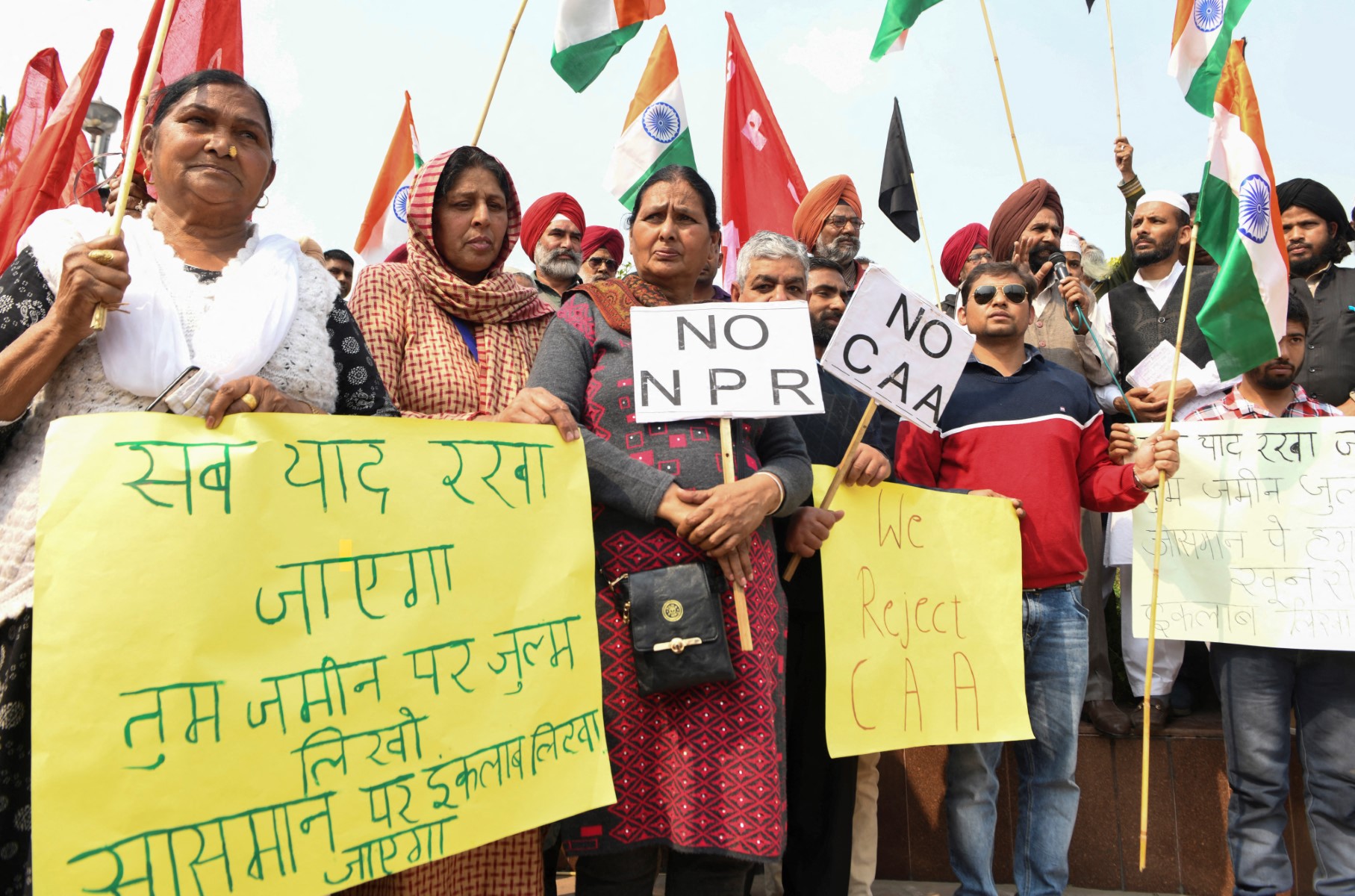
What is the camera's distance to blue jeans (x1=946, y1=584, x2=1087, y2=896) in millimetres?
3436

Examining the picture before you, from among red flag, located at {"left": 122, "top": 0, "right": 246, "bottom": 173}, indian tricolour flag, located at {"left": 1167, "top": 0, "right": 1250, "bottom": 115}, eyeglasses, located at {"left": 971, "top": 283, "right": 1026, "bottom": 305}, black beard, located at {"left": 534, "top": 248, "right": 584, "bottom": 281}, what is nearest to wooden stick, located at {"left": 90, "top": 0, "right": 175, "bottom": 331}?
eyeglasses, located at {"left": 971, "top": 283, "right": 1026, "bottom": 305}

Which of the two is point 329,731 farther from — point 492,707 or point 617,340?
Answer: point 617,340

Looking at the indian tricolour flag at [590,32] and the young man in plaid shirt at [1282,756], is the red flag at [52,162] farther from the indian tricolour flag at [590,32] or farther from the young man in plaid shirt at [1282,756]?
the young man in plaid shirt at [1282,756]

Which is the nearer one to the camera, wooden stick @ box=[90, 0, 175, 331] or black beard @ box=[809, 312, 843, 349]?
wooden stick @ box=[90, 0, 175, 331]

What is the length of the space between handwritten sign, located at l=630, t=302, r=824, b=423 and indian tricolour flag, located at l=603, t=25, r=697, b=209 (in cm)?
336

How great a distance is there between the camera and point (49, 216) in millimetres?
1974

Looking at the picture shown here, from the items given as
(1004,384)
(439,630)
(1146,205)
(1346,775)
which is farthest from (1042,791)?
(1146,205)

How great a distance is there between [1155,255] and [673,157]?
288 cm

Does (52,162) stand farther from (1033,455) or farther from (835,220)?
(1033,455)

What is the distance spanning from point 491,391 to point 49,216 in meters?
1.10

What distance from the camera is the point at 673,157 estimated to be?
5.99 metres

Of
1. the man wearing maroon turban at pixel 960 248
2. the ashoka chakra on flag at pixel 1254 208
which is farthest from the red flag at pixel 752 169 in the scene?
the ashoka chakra on flag at pixel 1254 208

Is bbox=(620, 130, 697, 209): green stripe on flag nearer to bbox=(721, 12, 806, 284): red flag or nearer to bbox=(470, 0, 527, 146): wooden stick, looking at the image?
bbox=(721, 12, 806, 284): red flag

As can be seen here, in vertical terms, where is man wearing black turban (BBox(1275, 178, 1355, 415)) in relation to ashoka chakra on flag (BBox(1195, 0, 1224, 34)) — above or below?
below
